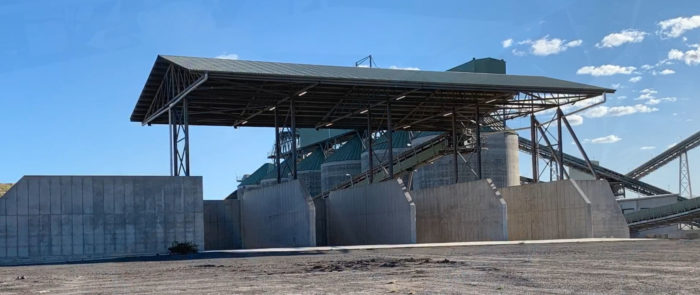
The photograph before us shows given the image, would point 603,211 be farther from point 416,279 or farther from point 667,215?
point 416,279

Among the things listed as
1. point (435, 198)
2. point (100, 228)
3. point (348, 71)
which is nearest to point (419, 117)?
point (435, 198)

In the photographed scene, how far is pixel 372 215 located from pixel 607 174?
42.4 meters

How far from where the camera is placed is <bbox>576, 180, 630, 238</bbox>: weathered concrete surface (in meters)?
43.4

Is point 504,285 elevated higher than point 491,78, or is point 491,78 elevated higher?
point 491,78

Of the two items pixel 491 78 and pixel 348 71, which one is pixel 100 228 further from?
pixel 491 78

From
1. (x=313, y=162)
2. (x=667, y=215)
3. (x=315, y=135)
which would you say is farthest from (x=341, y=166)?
(x=667, y=215)

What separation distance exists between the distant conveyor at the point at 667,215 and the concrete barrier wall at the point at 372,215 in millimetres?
28274

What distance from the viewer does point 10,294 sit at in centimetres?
Answer: 1568

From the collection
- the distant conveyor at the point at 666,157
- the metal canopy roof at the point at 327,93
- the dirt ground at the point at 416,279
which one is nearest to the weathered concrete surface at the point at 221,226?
the metal canopy roof at the point at 327,93

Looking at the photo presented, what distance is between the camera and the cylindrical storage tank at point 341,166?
79375mm

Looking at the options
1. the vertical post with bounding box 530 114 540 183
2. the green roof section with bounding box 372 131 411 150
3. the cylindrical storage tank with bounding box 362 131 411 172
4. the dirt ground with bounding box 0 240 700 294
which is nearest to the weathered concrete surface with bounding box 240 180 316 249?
the vertical post with bounding box 530 114 540 183

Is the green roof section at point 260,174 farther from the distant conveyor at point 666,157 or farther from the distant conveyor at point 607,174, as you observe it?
the distant conveyor at point 666,157

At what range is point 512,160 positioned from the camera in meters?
65.1

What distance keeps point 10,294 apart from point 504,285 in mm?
9601
